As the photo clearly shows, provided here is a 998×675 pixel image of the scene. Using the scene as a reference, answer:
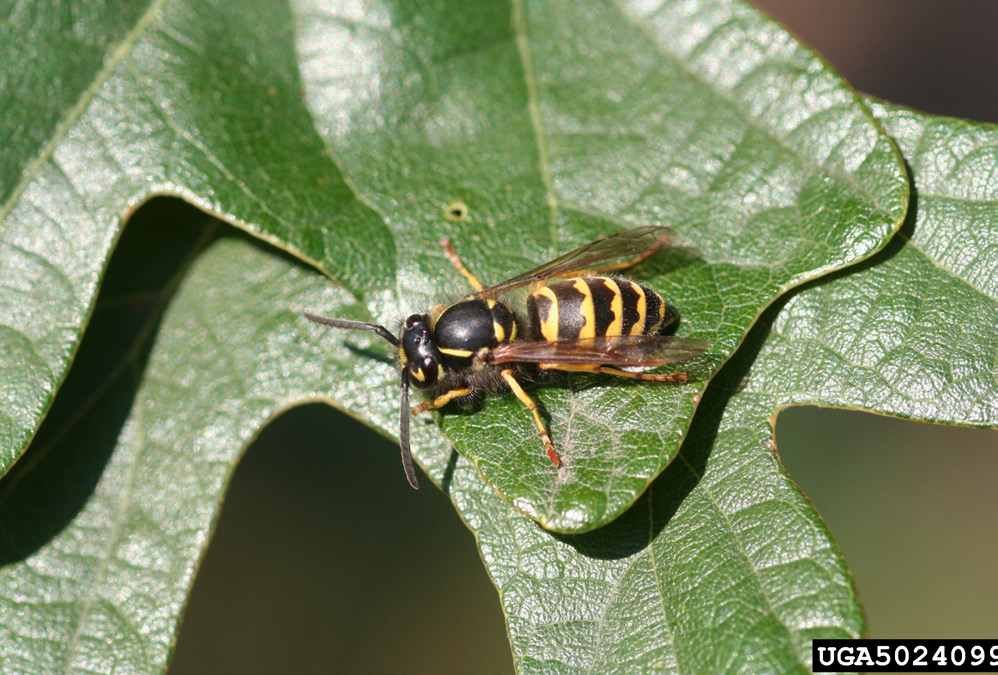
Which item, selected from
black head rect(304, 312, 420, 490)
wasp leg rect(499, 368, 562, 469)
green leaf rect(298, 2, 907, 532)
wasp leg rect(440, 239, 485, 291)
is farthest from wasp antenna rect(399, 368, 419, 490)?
wasp leg rect(440, 239, 485, 291)

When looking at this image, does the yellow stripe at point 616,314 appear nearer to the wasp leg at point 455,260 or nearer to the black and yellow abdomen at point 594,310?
the black and yellow abdomen at point 594,310

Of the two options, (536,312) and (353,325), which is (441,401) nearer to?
(353,325)

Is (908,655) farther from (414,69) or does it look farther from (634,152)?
(414,69)

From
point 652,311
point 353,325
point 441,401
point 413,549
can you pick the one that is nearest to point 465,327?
point 441,401

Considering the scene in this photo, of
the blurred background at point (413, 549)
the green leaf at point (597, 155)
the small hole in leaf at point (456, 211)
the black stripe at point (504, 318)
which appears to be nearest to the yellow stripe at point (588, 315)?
the green leaf at point (597, 155)

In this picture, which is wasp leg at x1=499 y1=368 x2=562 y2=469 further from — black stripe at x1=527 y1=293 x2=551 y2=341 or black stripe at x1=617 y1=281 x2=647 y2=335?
black stripe at x1=617 y1=281 x2=647 y2=335

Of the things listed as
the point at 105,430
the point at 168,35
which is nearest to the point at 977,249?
the point at 168,35
